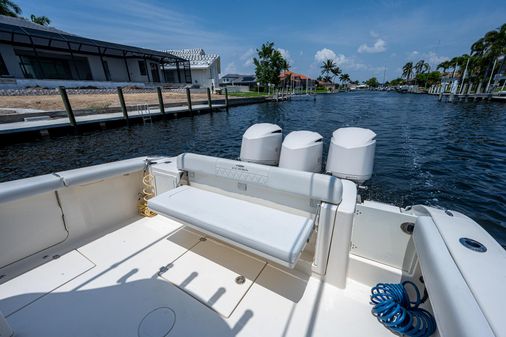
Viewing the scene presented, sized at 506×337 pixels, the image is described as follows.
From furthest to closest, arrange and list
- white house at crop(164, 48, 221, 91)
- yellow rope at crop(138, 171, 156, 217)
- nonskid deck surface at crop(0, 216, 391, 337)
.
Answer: white house at crop(164, 48, 221, 91)
yellow rope at crop(138, 171, 156, 217)
nonskid deck surface at crop(0, 216, 391, 337)

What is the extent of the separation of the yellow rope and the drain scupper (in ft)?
3.82

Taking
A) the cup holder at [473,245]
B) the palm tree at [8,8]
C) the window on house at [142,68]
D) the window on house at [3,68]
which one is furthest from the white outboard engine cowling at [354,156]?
the palm tree at [8,8]

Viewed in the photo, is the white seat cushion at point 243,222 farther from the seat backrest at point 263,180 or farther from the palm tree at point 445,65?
the palm tree at point 445,65

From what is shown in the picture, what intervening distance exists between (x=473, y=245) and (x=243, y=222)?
44.4 inches

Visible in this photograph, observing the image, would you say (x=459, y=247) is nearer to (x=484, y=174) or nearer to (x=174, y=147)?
(x=484, y=174)

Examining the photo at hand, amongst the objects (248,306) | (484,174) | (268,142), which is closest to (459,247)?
(248,306)

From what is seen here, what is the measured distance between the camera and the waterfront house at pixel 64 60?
45.4 ft

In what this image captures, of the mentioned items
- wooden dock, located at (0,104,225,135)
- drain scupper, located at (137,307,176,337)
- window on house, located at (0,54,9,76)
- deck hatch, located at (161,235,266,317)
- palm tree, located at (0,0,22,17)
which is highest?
palm tree, located at (0,0,22,17)

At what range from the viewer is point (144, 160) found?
222 centimetres

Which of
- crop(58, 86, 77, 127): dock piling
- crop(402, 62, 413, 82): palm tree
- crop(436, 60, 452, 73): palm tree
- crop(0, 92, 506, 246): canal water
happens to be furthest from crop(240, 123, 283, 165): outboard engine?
crop(402, 62, 413, 82): palm tree

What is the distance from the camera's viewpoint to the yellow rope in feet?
7.43

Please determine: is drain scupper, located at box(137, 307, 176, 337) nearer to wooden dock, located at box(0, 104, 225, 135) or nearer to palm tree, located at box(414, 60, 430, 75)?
wooden dock, located at box(0, 104, 225, 135)

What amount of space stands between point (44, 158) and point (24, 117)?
14.2 ft

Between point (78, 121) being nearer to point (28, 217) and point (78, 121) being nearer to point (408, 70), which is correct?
point (28, 217)
